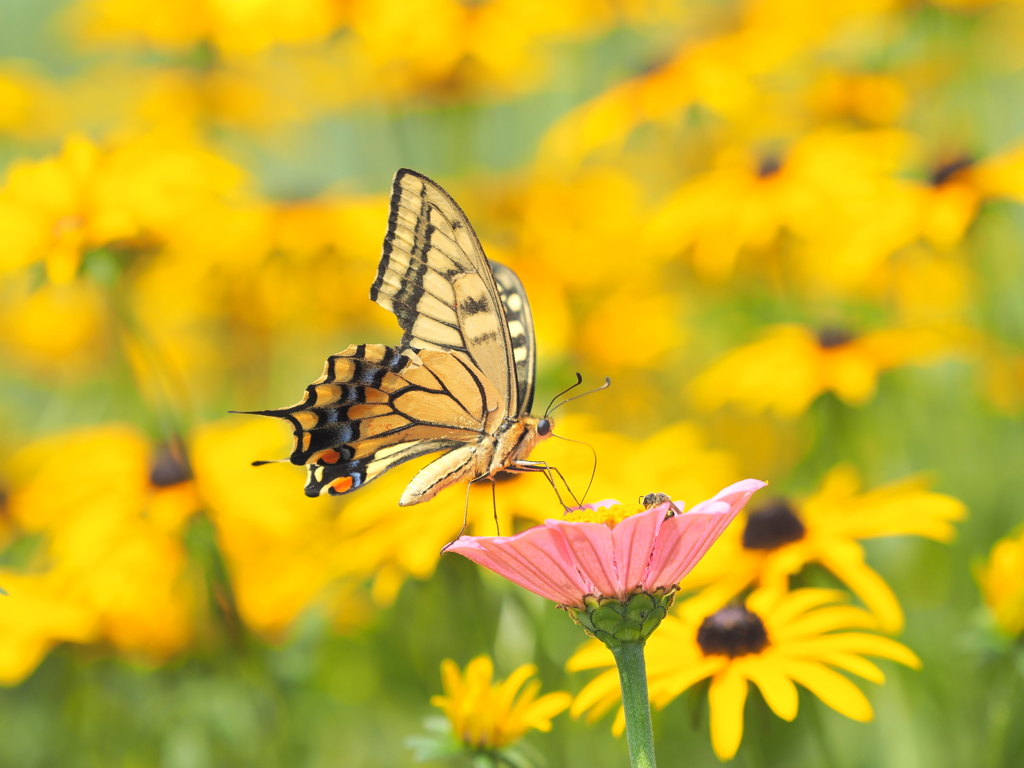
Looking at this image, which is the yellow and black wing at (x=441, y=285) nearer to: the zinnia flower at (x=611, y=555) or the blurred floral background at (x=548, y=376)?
the blurred floral background at (x=548, y=376)

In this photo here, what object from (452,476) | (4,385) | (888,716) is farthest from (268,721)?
(4,385)

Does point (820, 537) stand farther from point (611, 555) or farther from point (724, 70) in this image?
point (724, 70)

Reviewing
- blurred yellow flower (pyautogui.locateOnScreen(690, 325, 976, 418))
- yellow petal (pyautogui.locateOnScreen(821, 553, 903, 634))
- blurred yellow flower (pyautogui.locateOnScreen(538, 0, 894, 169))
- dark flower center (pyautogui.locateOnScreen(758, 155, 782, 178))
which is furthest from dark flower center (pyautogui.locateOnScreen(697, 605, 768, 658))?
blurred yellow flower (pyautogui.locateOnScreen(538, 0, 894, 169))

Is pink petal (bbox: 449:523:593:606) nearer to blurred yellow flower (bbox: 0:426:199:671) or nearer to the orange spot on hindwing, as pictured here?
the orange spot on hindwing

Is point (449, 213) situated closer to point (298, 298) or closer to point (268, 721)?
point (268, 721)

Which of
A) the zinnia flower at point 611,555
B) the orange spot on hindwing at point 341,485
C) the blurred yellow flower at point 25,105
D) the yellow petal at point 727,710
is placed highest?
the blurred yellow flower at point 25,105

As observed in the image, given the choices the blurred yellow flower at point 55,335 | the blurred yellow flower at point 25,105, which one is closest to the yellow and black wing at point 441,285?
the blurred yellow flower at point 55,335

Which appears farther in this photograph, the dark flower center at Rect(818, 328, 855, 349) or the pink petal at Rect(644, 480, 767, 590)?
the dark flower center at Rect(818, 328, 855, 349)
